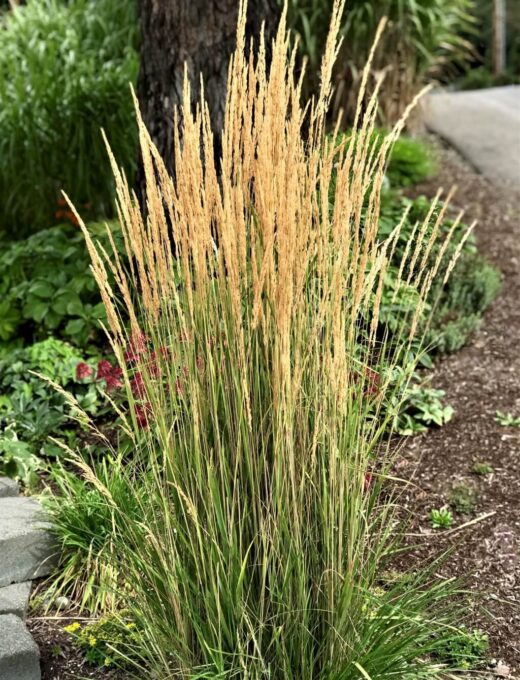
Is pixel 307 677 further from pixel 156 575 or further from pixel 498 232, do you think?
pixel 498 232

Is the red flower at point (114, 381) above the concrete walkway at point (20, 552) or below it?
above

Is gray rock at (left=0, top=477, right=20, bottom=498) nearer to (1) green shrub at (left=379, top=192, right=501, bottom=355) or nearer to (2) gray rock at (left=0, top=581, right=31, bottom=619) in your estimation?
(2) gray rock at (left=0, top=581, right=31, bottom=619)

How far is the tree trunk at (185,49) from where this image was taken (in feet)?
15.1

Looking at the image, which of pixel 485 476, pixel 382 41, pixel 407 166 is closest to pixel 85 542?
pixel 485 476

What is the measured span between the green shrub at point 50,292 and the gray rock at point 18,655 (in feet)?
6.21

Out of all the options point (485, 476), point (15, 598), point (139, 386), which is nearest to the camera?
point (139, 386)

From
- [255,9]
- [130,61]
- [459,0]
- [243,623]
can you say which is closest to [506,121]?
[459,0]

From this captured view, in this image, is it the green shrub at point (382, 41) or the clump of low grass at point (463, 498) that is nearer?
the clump of low grass at point (463, 498)

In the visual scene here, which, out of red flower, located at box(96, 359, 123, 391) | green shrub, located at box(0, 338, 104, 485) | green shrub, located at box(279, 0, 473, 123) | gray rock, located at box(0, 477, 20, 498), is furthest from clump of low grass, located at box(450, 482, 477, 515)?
green shrub, located at box(279, 0, 473, 123)

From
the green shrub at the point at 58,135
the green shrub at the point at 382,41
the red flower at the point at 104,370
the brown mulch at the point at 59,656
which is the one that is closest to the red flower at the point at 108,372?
the red flower at the point at 104,370

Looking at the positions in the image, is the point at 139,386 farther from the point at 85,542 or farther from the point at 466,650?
the point at 466,650

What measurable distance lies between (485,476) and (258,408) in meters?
1.73

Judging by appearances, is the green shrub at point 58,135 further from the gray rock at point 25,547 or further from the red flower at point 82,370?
the gray rock at point 25,547

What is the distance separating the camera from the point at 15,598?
127 inches
